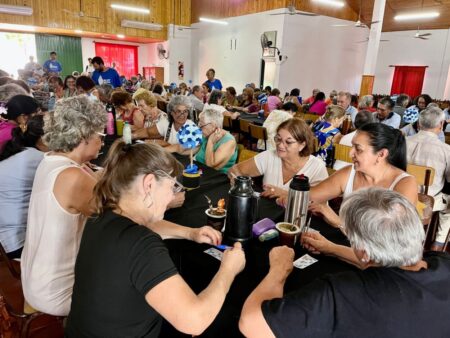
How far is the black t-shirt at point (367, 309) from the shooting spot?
770mm

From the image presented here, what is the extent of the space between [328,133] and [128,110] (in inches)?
105

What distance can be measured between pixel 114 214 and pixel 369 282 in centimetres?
75

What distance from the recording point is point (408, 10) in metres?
12.1

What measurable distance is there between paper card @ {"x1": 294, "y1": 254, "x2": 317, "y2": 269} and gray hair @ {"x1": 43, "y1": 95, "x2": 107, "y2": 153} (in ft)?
3.95

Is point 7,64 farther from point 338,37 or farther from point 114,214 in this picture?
point 114,214

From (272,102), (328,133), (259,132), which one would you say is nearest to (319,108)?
(272,102)

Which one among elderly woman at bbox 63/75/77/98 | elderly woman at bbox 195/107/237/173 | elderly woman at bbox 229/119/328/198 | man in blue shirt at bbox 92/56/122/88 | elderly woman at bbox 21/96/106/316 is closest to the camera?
elderly woman at bbox 21/96/106/316

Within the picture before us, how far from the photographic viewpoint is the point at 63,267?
54.3 inches

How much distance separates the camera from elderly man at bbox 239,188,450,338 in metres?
0.77

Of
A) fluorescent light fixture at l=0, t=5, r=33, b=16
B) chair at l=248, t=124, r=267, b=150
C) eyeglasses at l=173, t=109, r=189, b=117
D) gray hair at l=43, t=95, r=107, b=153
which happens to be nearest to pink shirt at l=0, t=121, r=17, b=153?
gray hair at l=43, t=95, r=107, b=153

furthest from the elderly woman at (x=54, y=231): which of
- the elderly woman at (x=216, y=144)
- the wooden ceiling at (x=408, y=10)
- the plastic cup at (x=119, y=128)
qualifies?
the wooden ceiling at (x=408, y=10)

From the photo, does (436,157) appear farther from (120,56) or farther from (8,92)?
A: (120,56)

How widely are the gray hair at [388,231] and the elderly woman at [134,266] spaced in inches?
16.4

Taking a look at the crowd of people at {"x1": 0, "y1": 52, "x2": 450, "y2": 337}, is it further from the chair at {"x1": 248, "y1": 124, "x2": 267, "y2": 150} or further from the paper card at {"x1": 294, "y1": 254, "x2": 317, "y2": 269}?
the chair at {"x1": 248, "y1": 124, "x2": 267, "y2": 150}
